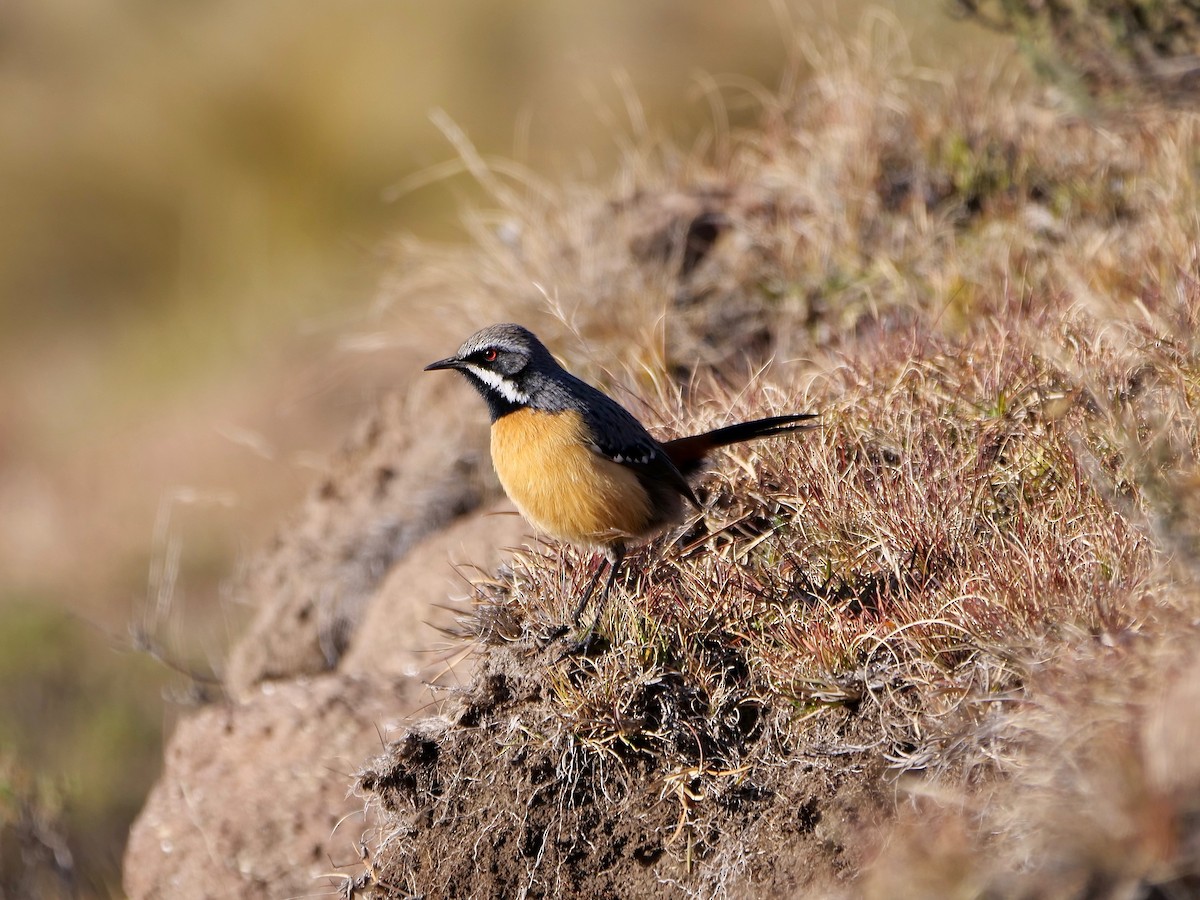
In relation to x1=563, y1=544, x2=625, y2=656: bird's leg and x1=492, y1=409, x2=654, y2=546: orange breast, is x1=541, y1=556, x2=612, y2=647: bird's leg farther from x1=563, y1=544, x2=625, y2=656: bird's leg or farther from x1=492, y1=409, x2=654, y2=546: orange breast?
x1=492, y1=409, x2=654, y2=546: orange breast

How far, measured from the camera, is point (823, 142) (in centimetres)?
790

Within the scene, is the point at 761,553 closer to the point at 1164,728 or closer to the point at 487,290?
the point at 1164,728

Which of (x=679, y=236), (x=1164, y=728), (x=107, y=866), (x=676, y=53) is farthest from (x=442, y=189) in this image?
(x=1164, y=728)

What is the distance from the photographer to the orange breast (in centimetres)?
475

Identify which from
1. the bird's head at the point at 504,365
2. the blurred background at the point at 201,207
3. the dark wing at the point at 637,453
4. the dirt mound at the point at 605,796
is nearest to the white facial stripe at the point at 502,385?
the bird's head at the point at 504,365

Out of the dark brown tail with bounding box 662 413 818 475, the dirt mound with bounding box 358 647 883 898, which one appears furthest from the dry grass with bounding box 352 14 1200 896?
the dark brown tail with bounding box 662 413 818 475

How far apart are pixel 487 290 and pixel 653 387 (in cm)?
145

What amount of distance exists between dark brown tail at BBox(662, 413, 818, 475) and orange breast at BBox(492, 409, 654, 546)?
0.91 feet

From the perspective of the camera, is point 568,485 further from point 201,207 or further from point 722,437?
point 201,207

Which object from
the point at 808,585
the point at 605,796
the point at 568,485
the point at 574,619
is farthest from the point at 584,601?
the point at 808,585

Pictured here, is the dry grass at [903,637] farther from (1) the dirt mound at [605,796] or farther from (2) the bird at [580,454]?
(2) the bird at [580,454]

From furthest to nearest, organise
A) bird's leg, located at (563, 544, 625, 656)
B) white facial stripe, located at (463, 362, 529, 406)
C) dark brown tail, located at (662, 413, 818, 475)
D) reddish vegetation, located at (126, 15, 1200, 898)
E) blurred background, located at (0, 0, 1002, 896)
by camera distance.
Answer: blurred background, located at (0, 0, 1002, 896)
white facial stripe, located at (463, 362, 529, 406)
dark brown tail, located at (662, 413, 818, 475)
bird's leg, located at (563, 544, 625, 656)
reddish vegetation, located at (126, 15, 1200, 898)

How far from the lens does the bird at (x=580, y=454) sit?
477cm

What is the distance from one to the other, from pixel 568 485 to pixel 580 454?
6.7 inches
